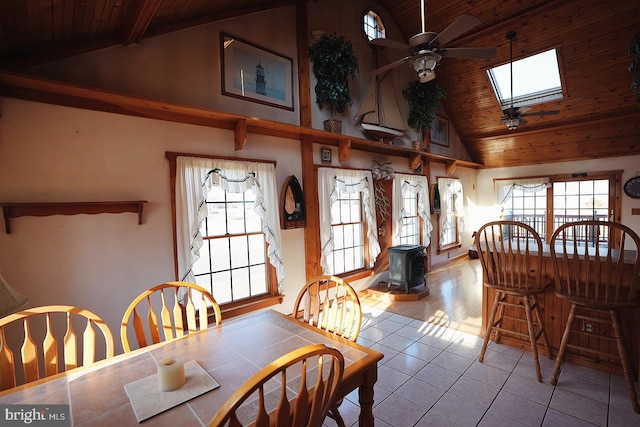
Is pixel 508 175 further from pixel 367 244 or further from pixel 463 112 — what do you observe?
pixel 367 244

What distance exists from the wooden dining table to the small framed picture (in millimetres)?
2661

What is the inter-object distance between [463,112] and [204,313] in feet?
21.3

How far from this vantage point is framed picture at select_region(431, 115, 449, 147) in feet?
20.0

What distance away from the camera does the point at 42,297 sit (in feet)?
6.94

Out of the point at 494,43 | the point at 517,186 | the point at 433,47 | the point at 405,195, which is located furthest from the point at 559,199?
the point at 433,47

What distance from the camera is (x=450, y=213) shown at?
6875mm

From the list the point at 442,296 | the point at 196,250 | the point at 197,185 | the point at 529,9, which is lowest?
the point at 442,296

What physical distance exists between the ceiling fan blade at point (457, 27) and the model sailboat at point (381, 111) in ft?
6.85

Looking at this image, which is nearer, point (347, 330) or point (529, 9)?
point (347, 330)

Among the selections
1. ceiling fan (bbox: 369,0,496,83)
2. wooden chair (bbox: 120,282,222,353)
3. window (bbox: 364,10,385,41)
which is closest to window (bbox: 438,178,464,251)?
window (bbox: 364,10,385,41)

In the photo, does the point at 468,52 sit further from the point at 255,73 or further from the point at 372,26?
the point at 372,26

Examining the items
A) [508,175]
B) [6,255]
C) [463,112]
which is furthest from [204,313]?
[508,175]

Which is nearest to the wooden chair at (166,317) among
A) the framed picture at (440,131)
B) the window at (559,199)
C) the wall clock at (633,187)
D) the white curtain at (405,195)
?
the white curtain at (405,195)

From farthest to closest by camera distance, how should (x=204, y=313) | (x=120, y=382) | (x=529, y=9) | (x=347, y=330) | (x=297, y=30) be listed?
(x=529, y=9)
(x=297, y=30)
(x=204, y=313)
(x=347, y=330)
(x=120, y=382)
